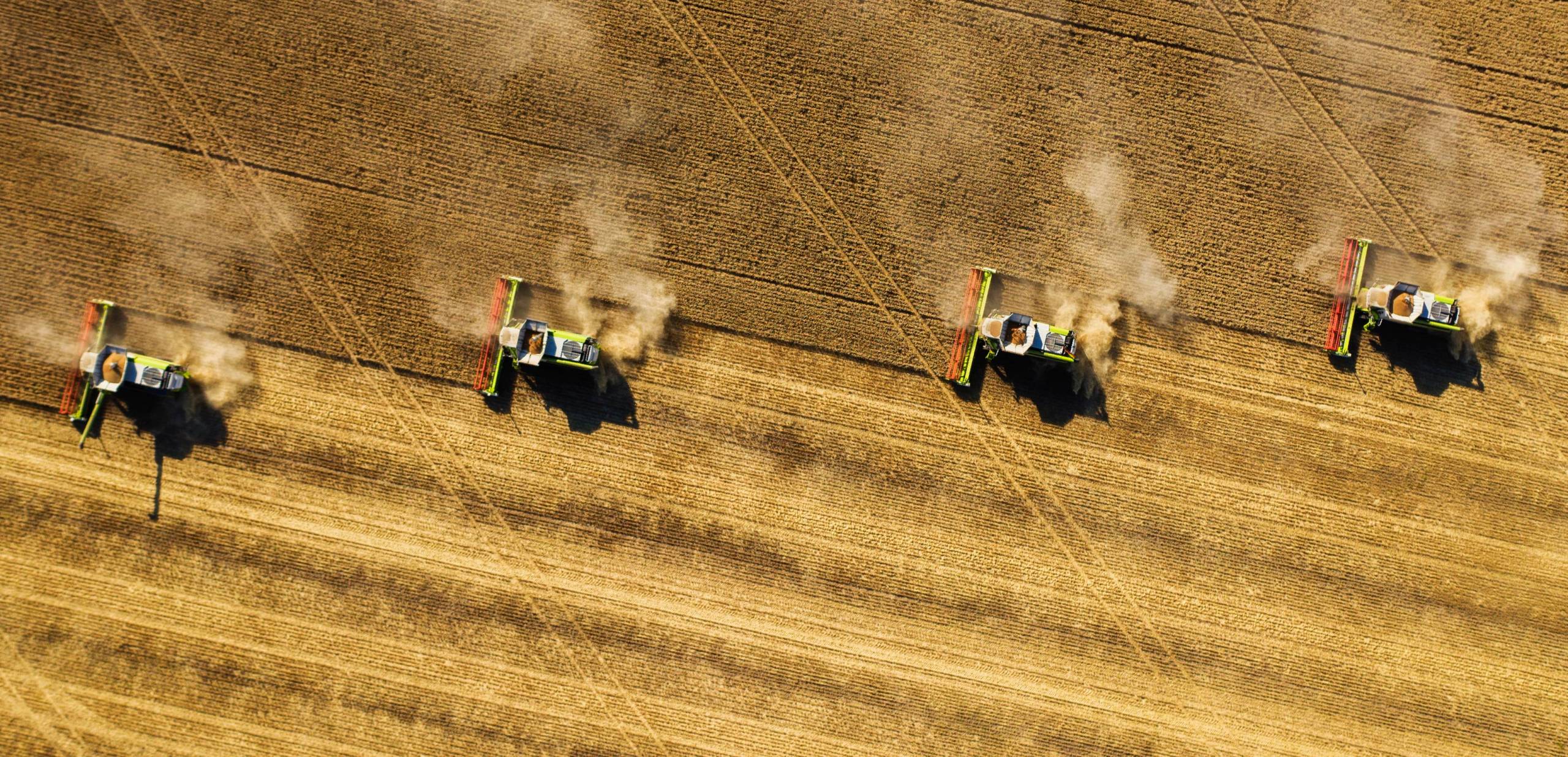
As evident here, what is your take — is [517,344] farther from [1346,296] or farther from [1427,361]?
[1427,361]

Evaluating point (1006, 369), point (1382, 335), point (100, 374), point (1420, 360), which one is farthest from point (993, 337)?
point (100, 374)

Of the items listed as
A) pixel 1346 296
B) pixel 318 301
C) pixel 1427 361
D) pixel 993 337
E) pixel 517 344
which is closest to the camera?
pixel 517 344

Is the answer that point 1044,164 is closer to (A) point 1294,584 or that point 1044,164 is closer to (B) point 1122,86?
(B) point 1122,86

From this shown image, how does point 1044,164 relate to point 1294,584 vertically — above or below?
above

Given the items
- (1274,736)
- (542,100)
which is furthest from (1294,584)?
(542,100)

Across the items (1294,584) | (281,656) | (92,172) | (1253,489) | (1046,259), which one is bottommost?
(281,656)

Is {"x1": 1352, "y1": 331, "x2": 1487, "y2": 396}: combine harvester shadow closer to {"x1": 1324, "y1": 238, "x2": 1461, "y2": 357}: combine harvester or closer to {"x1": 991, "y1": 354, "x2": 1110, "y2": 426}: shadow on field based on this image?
{"x1": 1324, "y1": 238, "x2": 1461, "y2": 357}: combine harvester

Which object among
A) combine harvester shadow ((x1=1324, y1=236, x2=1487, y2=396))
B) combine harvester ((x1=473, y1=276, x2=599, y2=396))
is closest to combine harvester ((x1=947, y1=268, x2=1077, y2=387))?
combine harvester shadow ((x1=1324, y1=236, x2=1487, y2=396))
